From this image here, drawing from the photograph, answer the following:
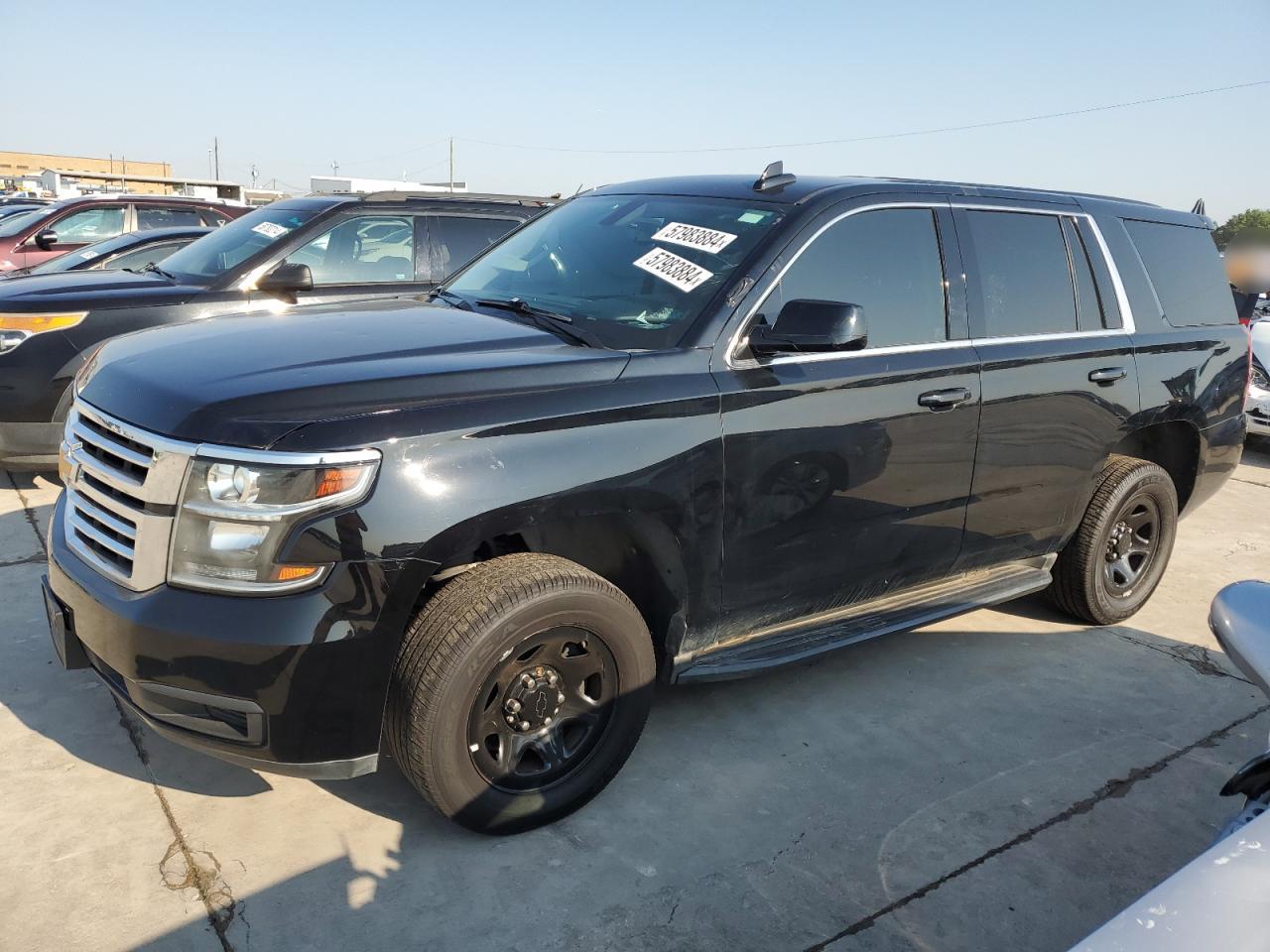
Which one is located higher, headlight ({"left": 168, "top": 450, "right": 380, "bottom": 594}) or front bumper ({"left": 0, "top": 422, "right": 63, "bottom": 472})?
headlight ({"left": 168, "top": 450, "right": 380, "bottom": 594})

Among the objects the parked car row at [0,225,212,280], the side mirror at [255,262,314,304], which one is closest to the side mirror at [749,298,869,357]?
the side mirror at [255,262,314,304]

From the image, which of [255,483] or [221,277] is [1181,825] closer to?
[255,483]

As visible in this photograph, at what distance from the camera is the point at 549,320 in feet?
11.1

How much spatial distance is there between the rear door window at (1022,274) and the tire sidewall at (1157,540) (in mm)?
856

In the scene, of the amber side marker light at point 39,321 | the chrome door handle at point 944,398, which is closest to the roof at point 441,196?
the amber side marker light at point 39,321

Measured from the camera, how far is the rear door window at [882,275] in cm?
342

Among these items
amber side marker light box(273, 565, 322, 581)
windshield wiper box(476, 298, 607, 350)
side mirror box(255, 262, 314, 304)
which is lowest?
amber side marker light box(273, 565, 322, 581)

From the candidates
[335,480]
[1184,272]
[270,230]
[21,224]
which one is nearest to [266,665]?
[335,480]

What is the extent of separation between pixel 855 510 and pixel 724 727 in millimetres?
931

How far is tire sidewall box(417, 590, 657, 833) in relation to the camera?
268 centimetres

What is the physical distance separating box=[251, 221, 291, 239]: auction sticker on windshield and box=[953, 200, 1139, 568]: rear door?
421 cm

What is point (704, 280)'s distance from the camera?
333 centimetres

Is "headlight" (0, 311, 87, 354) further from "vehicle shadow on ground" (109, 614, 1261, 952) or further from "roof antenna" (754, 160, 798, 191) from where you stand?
"roof antenna" (754, 160, 798, 191)

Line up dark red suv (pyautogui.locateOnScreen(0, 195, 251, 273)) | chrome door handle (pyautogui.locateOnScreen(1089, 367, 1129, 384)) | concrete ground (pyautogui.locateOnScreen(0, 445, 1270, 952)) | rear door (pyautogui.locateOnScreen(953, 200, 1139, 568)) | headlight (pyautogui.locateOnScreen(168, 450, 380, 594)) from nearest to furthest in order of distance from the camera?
1. headlight (pyautogui.locateOnScreen(168, 450, 380, 594))
2. concrete ground (pyautogui.locateOnScreen(0, 445, 1270, 952))
3. rear door (pyautogui.locateOnScreen(953, 200, 1139, 568))
4. chrome door handle (pyautogui.locateOnScreen(1089, 367, 1129, 384))
5. dark red suv (pyautogui.locateOnScreen(0, 195, 251, 273))
